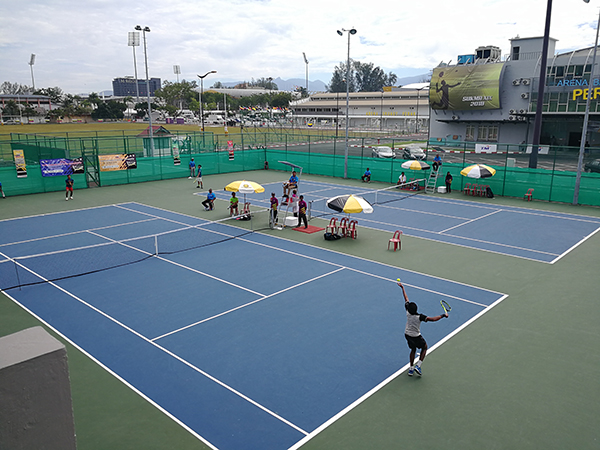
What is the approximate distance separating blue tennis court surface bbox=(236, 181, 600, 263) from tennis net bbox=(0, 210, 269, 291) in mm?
6154

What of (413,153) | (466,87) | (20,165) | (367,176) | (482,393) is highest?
(466,87)

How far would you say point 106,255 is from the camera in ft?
61.7

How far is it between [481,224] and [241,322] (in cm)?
1580

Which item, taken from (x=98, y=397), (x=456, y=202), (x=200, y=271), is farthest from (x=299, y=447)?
(x=456, y=202)

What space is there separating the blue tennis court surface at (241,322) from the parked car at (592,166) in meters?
28.7

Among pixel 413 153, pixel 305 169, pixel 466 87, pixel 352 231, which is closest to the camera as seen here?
pixel 352 231

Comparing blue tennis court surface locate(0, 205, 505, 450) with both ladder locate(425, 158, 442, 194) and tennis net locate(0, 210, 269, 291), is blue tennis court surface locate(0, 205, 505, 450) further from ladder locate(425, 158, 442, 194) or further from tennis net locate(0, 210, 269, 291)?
ladder locate(425, 158, 442, 194)

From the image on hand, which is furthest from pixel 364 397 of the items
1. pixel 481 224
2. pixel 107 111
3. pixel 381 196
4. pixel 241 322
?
pixel 107 111

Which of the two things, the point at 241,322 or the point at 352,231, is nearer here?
the point at 241,322

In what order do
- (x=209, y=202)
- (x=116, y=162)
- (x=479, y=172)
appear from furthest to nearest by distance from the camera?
(x=116, y=162)
(x=479, y=172)
(x=209, y=202)

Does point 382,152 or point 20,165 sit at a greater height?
point 20,165

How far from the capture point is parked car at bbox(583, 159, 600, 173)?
37.4 metres

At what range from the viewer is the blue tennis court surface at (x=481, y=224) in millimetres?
20391

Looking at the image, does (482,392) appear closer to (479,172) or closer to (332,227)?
(332,227)
